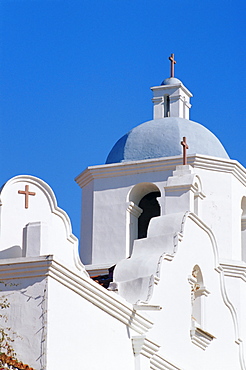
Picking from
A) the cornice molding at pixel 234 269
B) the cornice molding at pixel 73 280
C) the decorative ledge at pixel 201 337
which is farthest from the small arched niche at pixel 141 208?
the cornice molding at pixel 73 280

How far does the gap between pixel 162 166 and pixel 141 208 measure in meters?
1.28

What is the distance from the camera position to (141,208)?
1053 inches

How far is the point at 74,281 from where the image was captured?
17984mm

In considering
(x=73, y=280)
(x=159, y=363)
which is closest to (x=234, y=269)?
(x=159, y=363)

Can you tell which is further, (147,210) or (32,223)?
(147,210)

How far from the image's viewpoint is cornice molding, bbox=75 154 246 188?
25.9m

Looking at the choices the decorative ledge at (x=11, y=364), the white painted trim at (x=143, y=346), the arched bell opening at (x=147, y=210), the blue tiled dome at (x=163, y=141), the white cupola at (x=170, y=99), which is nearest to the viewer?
the decorative ledge at (x=11, y=364)

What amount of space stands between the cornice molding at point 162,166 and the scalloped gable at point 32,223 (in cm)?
578

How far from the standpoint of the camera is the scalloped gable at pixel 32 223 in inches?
714

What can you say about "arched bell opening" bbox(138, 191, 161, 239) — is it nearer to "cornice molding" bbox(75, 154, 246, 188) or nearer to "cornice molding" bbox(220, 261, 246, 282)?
"cornice molding" bbox(75, 154, 246, 188)

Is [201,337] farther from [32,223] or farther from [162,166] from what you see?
[32,223]

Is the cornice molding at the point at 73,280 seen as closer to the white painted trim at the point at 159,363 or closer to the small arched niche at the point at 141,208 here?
the white painted trim at the point at 159,363

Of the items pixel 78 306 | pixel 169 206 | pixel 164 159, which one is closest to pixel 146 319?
pixel 78 306

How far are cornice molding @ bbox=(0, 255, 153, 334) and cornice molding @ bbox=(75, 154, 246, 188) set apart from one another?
21.5ft
